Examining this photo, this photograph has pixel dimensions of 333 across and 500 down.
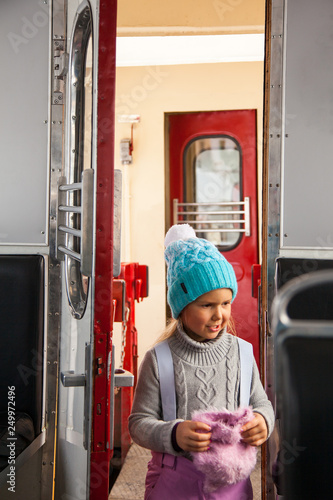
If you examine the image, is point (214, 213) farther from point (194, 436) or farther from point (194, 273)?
point (194, 436)

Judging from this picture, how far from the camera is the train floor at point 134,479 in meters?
2.69

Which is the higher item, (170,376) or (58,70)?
(58,70)

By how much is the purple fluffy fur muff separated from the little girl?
0.02 m

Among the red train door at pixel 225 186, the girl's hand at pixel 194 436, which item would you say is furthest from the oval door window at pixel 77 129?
the red train door at pixel 225 186

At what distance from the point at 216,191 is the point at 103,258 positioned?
3150mm

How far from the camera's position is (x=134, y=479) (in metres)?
2.87

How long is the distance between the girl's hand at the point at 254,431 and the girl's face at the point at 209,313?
0.27m

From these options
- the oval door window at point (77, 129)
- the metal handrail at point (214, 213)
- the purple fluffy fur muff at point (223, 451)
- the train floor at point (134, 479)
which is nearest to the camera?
the purple fluffy fur muff at point (223, 451)

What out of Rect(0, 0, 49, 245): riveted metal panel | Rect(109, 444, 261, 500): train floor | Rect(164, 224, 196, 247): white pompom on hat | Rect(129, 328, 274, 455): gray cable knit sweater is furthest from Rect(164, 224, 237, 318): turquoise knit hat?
Rect(109, 444, 261, 500): train floor

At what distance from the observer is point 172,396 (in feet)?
4.74

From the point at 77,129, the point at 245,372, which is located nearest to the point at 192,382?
the point at 245,372

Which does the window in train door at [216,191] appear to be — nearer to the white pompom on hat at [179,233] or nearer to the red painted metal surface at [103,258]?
the white pompom on hat at [179,233]

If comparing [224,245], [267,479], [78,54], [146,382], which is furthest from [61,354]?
[224,245]

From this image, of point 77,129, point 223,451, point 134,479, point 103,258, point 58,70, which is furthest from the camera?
point 134,479
